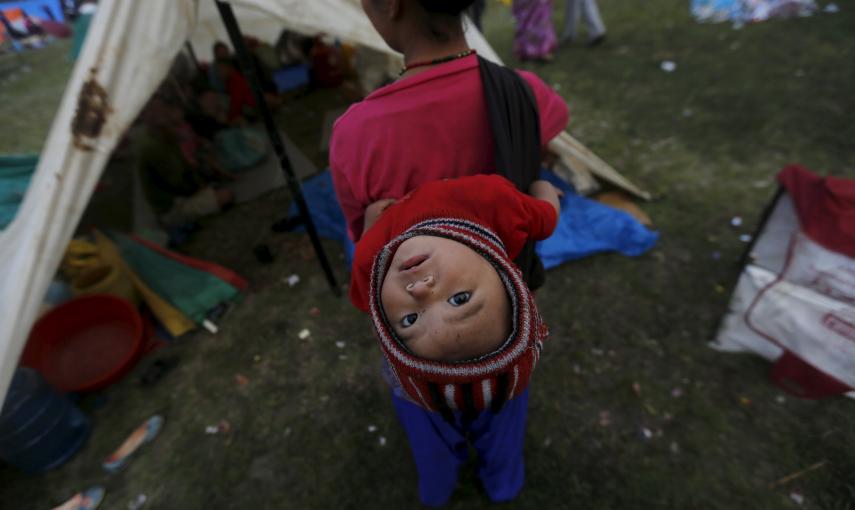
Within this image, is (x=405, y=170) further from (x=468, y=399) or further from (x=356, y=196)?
(x=468, y=399)

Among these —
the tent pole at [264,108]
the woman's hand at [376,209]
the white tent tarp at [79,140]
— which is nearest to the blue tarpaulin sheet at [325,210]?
the tent pole at [264,108]

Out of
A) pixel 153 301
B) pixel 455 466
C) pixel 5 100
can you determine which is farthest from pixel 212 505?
pixel 5 100

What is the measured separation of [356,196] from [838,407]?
298cm

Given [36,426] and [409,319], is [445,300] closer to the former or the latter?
[409,319]

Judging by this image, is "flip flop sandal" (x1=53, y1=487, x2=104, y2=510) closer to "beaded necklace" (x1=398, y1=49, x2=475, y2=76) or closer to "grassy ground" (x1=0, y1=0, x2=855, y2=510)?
"grassy ground" (x1=0, y1=0, x2=855, y2=510)

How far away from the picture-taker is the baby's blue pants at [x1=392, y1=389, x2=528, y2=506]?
5.70 ft

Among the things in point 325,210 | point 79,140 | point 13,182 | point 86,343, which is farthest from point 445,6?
point 86,343

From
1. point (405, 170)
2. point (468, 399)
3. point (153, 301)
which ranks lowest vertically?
point (153, 301)

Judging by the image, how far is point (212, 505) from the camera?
7.79 feet

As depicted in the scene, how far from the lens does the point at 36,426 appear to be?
2.43 m

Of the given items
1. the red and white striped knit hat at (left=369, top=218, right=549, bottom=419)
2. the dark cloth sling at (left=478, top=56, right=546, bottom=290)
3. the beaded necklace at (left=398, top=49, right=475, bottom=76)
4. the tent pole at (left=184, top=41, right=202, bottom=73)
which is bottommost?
the tent pole at (left=184, top=41, right=202, bottom=73)

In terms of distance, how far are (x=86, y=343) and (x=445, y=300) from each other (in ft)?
11.8

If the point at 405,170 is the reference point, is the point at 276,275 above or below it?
below

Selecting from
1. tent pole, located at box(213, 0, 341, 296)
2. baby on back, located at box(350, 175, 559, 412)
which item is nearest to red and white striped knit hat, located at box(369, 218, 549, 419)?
baby on back, located at box(350, 175, 559, 412)
